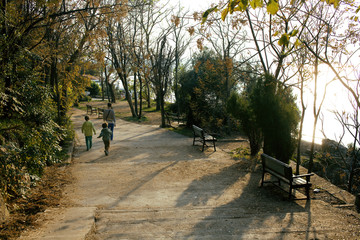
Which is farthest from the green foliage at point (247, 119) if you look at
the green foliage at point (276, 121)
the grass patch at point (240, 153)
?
the green foliage at point (276, 121)

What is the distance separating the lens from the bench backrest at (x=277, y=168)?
6504 mm

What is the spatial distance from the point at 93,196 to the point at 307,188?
4766 mm

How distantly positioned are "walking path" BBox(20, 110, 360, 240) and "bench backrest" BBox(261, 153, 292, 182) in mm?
494

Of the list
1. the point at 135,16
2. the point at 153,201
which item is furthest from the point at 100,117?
the point at 153,201

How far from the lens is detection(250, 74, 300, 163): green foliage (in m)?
9.09

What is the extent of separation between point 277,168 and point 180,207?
8.39ft

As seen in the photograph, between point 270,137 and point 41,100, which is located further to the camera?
point 270,137

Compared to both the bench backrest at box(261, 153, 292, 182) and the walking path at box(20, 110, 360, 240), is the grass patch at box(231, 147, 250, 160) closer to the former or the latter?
the walking path at box(20, 110, 360, 240)

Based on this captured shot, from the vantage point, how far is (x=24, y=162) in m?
5.46

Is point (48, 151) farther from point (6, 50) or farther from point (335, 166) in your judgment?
point (335, 166)

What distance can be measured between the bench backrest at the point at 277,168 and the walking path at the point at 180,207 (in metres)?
0.49

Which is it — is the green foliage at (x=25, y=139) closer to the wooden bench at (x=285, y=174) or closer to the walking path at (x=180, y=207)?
the walking path at (x=180, y=207)

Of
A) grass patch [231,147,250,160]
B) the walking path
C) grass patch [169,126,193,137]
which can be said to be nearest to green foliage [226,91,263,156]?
grass patch [231,147,250,160]

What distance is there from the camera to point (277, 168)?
700 cm
